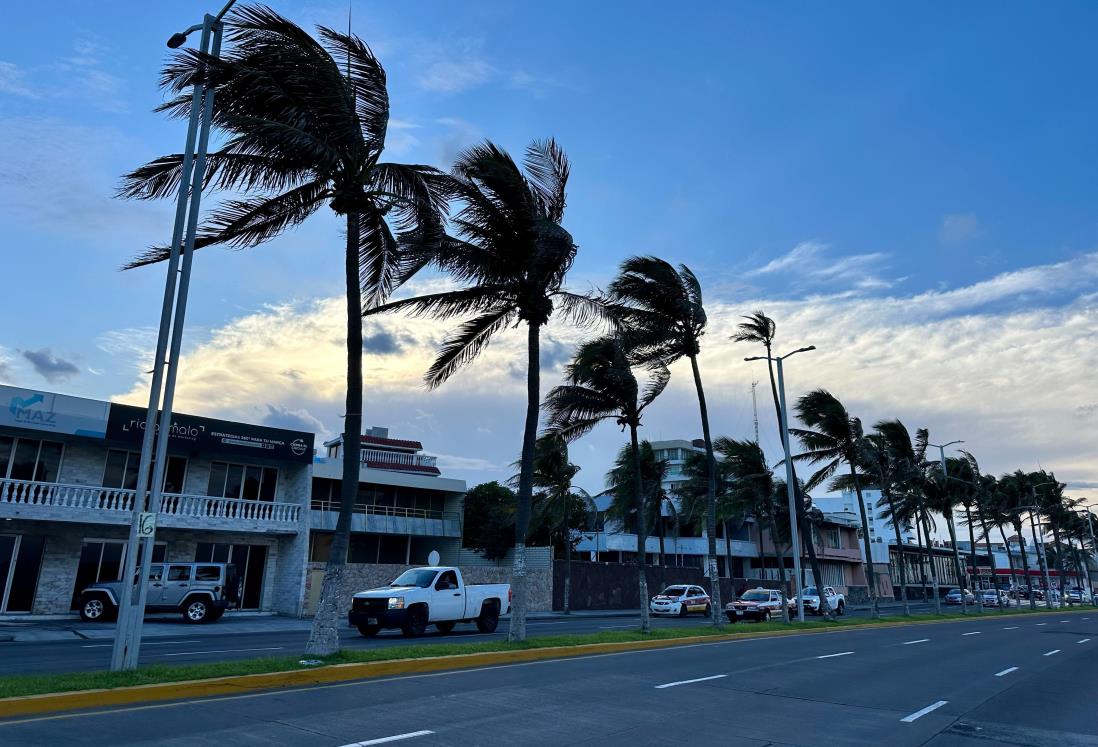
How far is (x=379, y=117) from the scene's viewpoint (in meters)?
14.6

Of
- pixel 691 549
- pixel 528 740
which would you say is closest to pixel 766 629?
pixel 528 740

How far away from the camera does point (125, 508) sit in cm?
2752

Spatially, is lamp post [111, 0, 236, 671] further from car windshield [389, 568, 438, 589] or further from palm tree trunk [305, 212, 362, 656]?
car windshield [389, 568, 438, 589]

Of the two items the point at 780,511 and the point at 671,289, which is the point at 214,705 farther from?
the point at 780,511

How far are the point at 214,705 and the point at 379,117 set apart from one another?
33.2ft

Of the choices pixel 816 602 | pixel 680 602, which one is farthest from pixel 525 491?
pixel 816 602

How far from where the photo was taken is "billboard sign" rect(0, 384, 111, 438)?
2595cm

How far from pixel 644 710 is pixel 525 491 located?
847 cm

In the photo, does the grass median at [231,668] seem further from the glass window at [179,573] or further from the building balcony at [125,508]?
the glass window at [179,573]

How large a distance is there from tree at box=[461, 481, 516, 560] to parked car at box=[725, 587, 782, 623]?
14.2 m

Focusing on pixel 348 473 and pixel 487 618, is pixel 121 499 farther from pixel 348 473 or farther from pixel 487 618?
pixel 348 473

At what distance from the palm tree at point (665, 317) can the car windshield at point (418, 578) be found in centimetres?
866

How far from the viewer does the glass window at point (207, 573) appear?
26922 mm

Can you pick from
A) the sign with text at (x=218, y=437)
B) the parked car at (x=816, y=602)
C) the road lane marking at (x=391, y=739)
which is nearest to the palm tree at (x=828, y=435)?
the parked car at (x=816, y=602)
